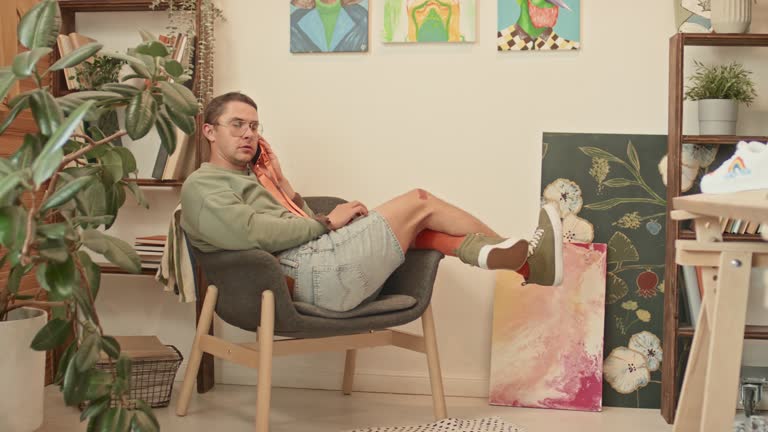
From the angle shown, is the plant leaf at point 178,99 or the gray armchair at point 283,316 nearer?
the plant leaf at point 178,99

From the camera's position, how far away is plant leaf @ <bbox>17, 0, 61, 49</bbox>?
2328 mm

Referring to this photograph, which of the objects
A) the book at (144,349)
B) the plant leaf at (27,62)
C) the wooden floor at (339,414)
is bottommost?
the wooden floor at (339,414)

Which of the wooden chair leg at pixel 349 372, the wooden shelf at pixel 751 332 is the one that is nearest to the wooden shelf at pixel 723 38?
the wooden shelf at pixel 751 332

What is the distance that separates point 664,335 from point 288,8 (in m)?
2.04

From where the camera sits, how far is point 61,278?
2.18 metres

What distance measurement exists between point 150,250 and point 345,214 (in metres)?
0.94

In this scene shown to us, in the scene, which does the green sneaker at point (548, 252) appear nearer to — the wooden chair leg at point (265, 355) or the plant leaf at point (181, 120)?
the wooden chair leg at point (265, 355)

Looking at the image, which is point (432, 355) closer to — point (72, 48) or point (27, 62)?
point (27, 62)

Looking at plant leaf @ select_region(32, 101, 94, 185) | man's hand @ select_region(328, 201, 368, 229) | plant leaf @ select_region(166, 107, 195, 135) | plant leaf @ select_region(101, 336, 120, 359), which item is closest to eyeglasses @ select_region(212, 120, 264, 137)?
man's hand @ select_region(328, 201, 368, 229)

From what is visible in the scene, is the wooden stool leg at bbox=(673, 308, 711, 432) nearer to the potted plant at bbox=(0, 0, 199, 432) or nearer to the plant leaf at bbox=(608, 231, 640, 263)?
the plant leaf at bbox=(608, 231, 640, 263)

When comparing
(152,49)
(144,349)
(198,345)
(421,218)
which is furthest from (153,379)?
(152,49)

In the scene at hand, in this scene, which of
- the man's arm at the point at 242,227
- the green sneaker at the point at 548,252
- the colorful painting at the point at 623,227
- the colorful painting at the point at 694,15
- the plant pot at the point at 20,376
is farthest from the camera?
the colorful painting at the point at 623,227

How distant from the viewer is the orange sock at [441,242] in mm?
3271

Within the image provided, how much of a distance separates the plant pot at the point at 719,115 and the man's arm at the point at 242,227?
1.59 m
